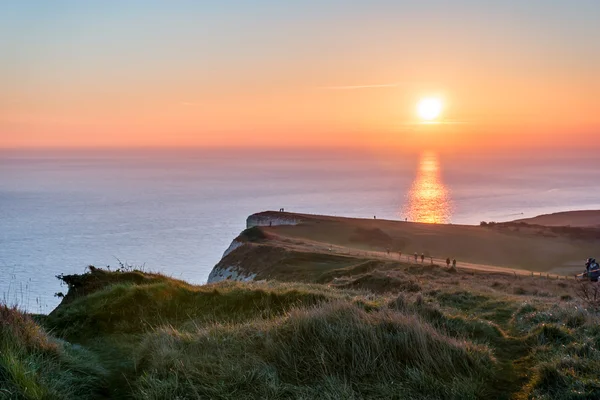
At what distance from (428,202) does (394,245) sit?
76279mm

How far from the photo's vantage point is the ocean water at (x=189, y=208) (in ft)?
181

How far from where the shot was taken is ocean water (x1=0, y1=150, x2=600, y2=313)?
181ft

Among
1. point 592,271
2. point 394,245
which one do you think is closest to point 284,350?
point 592,271

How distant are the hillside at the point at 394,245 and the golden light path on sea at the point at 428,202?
34.0 metres

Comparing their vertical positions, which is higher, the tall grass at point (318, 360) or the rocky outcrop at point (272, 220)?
the rocky outcrop at point (272, 220)

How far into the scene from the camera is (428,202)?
12375cm

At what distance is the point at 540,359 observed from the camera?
6957mm

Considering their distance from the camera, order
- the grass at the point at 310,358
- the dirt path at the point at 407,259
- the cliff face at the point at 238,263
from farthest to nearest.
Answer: the cliff face at the point at 238,263 < the dirt path at the point at 407,259 < the grass at the point at 310,358

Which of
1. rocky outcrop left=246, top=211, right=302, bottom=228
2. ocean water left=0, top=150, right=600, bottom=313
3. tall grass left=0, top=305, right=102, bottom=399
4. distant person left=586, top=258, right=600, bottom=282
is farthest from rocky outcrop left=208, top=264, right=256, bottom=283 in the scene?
tall grass left=0, top=305, right=102, bottom=399

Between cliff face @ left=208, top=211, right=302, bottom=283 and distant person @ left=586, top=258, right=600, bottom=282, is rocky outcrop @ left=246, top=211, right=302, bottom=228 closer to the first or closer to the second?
cliff face @ left=208, top=211, right=302, bottom=283

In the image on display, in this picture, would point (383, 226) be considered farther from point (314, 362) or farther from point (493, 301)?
point (314, 362)

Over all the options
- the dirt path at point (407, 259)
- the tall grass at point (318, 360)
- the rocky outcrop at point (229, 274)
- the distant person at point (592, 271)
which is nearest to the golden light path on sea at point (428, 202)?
the dirt path at point (407, 259)

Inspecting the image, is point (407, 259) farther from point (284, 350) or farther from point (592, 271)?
point (284, 350)

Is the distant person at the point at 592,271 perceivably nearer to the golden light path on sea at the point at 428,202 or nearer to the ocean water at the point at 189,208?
the ocean water at the point at 189,208
